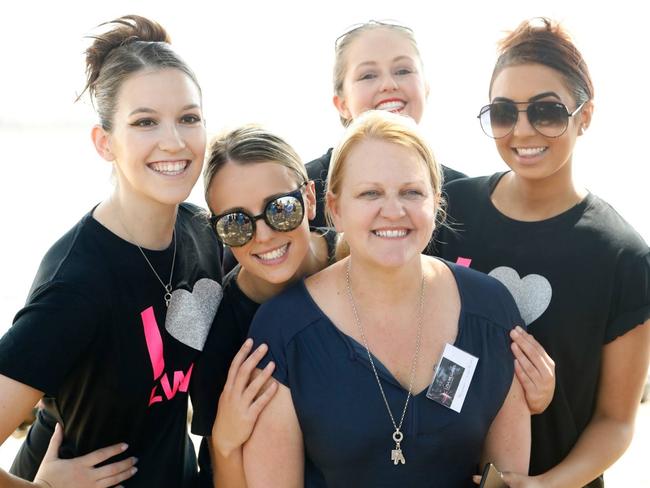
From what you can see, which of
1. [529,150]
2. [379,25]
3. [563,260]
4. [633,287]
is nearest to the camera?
[633,287]

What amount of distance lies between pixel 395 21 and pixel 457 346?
2.08 meters

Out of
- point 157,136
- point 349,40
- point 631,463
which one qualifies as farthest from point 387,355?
point 631,463

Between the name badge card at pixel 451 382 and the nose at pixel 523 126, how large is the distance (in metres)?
0.97

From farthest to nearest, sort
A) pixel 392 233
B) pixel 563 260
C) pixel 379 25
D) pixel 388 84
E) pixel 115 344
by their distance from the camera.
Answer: pixel 379 25
pixel 388 84
pixel 563 260
pixel 115 344
pixel 392 233

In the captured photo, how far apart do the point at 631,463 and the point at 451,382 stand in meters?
3.41

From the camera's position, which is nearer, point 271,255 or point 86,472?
point 86,472

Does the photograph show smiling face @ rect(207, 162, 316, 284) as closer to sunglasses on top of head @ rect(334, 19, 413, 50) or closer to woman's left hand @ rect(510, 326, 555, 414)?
woman's left hand @ rect(510, 326, 555, 414)

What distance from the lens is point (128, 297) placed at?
2.85 metres

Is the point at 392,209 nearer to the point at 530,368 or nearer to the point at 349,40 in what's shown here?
the point at 530,368

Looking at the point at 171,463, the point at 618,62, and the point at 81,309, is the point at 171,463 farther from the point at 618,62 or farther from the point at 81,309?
the point at 618,62

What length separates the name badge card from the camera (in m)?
2.60

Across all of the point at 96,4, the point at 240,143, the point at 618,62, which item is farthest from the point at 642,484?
the point at 96,4

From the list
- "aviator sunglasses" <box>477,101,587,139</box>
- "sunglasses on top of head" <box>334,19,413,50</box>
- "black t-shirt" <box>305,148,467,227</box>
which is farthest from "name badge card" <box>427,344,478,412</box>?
"sunglasses on top of head" <box>334,19,413,50</box>

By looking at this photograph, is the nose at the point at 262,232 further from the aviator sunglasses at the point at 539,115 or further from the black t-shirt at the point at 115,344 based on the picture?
the aviator sunglasses at the point at 539,115
